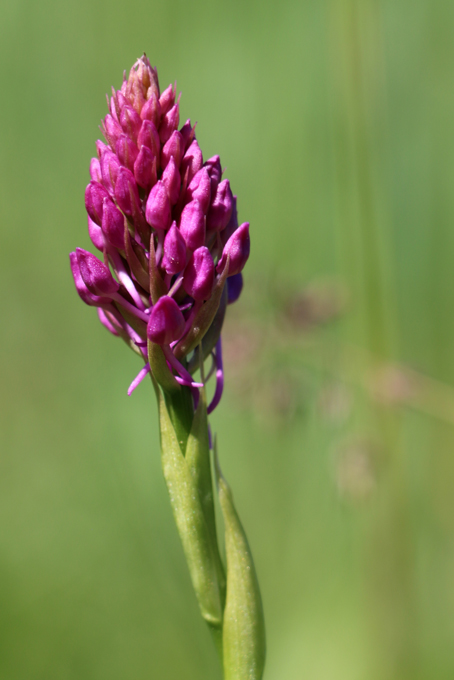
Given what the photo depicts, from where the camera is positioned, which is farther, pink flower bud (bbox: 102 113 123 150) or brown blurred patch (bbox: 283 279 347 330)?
brown blurred patch (bbox: 283 279 347 330)

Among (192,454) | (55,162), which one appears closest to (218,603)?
(192,454)

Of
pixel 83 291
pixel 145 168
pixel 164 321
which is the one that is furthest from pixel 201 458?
pixel 145 168

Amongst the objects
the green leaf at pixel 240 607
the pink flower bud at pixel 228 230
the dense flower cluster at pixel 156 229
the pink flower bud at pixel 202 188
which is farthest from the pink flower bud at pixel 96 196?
the green leaf at pixel 240 607

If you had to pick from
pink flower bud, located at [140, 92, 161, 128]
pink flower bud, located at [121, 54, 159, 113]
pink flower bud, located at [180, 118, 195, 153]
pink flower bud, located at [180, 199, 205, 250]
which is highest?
pink flower bud, located at [121, 54, 159, 113]

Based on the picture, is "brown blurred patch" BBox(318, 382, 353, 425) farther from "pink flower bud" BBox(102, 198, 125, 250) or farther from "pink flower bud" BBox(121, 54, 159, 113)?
"pink flower bud" BBox(121, 54, 159, 113)

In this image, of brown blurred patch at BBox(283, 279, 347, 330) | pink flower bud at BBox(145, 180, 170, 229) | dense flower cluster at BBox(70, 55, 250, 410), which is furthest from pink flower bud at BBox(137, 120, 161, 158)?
brown blurred patch at BBox(283, 279, 347, 330)

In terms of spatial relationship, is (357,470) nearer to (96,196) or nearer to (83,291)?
(83,291)

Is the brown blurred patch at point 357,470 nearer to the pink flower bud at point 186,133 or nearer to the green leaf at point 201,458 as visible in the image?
the green leaf at point 201,458
